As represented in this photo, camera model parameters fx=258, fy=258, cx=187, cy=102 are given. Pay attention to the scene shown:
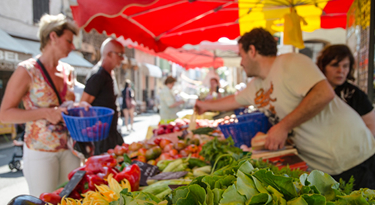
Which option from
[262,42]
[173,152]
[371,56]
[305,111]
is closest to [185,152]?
[173,152]

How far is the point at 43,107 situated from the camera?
7.09ft

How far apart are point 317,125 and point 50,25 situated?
7.57ft

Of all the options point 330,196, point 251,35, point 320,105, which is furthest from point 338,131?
point 330,196

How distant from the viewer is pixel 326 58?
265 centimetres

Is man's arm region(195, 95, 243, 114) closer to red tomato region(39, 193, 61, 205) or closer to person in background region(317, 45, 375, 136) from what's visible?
person in background region(317, 45, 375, 136)

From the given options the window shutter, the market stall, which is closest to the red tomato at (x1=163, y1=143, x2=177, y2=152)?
the market stall

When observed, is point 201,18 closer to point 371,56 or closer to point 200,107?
point 200,107

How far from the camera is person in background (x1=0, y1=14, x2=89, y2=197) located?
2018 millimetres

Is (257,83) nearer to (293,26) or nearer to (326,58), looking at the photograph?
(326,58)

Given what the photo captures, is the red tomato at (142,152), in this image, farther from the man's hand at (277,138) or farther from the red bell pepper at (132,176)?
the man's hand at (277,138)

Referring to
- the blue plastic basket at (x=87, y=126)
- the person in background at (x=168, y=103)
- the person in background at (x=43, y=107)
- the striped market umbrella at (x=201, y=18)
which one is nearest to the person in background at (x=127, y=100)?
the person in background at (x=168, y=103)

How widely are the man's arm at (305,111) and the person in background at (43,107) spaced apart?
1712 millimetres

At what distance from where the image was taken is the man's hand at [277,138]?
1.98 meters

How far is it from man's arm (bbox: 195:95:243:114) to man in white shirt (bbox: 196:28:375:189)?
2.35 feet
